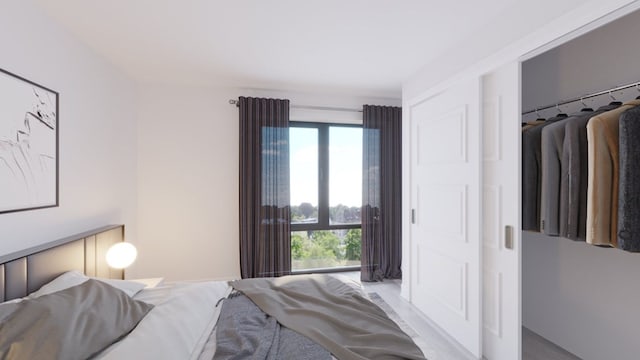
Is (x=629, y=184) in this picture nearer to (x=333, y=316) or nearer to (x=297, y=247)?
(x=333, y=316)

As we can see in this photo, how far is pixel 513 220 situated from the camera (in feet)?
6.08

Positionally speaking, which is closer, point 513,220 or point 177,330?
point 177,330

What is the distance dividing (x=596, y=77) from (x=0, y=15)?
3776 mm

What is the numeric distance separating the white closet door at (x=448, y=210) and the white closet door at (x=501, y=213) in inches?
2.4

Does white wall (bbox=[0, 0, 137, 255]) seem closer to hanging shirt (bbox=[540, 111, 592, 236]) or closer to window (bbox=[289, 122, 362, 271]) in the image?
window (bbox=[289, 122, 362, 271])

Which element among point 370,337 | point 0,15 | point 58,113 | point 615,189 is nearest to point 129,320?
point 370,337

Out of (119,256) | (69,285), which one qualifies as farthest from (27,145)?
(119,256)

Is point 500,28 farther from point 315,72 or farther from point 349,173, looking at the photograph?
point 349,173

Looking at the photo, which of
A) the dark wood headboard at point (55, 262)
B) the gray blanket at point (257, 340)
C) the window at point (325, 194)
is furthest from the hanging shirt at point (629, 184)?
the dark wood headboard at point (55, 262)

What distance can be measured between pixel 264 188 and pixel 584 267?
3011mm

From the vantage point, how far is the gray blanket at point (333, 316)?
4.04ft

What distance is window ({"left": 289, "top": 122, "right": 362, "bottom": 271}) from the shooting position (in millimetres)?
3676

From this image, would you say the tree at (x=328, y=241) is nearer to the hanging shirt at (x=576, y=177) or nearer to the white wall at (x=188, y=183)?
the white wall at (x=188, y=183)

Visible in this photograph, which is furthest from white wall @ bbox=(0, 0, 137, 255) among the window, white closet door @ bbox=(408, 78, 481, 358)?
white closet door @ bbox=(408, 78, 481, 358)
